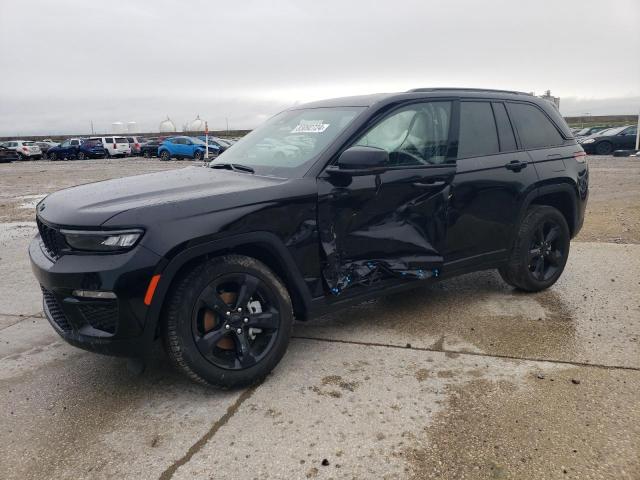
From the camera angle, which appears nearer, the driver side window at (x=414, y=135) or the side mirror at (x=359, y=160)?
the side mirror at (x=359, y=160)

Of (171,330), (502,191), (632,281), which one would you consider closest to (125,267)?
(171,330)

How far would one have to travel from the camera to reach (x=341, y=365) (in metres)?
3.49

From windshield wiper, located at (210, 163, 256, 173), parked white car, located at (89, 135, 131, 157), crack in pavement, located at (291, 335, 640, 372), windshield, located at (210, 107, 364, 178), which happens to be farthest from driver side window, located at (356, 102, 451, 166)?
parked white car, located at (89, 135, 131, 157)

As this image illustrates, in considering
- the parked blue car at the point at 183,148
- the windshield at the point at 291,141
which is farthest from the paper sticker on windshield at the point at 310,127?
the parked blue car at the point at 183,148

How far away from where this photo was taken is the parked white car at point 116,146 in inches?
1480

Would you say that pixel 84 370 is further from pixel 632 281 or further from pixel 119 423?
pixel 632 281

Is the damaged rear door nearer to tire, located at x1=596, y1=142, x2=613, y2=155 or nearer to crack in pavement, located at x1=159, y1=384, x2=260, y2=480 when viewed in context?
crack in pavement, located at x1=159, y1=384, x2=260, y2=480

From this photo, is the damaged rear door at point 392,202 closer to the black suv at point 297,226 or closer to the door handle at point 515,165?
the black suv at point 297,226

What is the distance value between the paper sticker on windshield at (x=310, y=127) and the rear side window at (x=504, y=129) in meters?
1.59

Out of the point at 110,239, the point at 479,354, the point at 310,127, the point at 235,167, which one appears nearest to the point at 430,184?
the point at 310,127

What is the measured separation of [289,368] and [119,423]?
1.07m

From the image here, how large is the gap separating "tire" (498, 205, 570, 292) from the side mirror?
5.96 feet

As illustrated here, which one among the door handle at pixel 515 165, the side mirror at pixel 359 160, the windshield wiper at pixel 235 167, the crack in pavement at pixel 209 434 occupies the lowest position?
the crack in pavement at pixel 209 434

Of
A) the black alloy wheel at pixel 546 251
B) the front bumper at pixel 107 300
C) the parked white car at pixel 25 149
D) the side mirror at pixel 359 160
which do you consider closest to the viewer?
the front bumper at pixel 107 300
